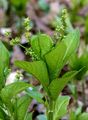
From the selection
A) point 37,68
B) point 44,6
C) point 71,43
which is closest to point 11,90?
point 37,68

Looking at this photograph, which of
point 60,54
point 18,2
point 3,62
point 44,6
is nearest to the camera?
point 60,54

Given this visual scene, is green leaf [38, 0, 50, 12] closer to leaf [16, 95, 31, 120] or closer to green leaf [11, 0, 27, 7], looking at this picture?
green leaf [11, 0, 27, 7]

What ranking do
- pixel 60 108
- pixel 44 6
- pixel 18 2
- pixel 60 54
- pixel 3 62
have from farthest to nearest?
pixel 44 6 → pixel 18 2 → pixel 60 108 → pixel 3 62 → pixel 60 54

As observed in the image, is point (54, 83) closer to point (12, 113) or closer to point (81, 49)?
point (12, 113)

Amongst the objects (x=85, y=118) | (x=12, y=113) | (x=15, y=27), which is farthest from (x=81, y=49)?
(x=12, y=113)

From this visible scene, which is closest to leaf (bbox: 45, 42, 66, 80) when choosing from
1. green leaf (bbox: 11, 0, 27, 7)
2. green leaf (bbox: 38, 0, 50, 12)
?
green leaf (bbox: 11, 0, 27, 7)

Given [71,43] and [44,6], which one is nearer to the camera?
[71,43]

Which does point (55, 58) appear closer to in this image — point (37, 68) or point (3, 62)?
point (37, 68)

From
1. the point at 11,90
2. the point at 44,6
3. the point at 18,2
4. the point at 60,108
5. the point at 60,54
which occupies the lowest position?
the point at 44,6
